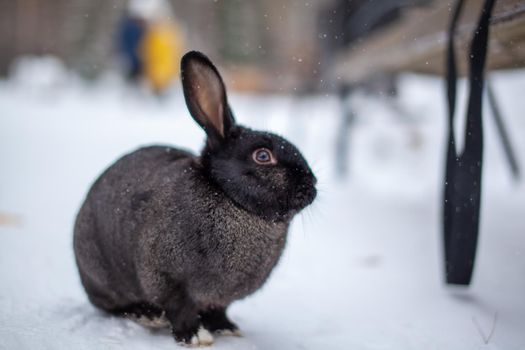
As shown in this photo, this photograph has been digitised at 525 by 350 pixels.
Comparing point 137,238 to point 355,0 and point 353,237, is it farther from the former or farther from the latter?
point 355,0

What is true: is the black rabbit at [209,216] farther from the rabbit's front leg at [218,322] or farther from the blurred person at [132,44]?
the blurred person at [132,44]

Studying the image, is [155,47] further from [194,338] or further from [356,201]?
[194,338]

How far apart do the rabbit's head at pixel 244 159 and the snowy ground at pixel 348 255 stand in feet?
0.64

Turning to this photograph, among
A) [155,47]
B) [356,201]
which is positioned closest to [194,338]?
[356,201]

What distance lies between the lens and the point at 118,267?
74.4 inches

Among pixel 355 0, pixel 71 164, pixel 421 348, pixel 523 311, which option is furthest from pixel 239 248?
pixel 355 0

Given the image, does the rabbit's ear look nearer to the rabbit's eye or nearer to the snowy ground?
the rabbit's eye

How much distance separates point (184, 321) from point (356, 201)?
280 cm

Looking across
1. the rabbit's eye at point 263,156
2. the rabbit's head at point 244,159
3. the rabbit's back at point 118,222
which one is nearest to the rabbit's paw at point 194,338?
the rabbit's back at point 118,222

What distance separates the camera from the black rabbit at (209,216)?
171cm

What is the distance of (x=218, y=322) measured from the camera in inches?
75.2

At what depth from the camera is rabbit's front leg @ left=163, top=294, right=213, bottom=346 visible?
174cm

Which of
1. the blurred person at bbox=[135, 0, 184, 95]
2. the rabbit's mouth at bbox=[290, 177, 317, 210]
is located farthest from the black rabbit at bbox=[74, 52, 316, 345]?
the blurred person at bbox=[135, 0, 184, 95]

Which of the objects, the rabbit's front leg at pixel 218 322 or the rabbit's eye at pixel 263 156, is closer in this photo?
the rabbit's eye at pixel 263 156
